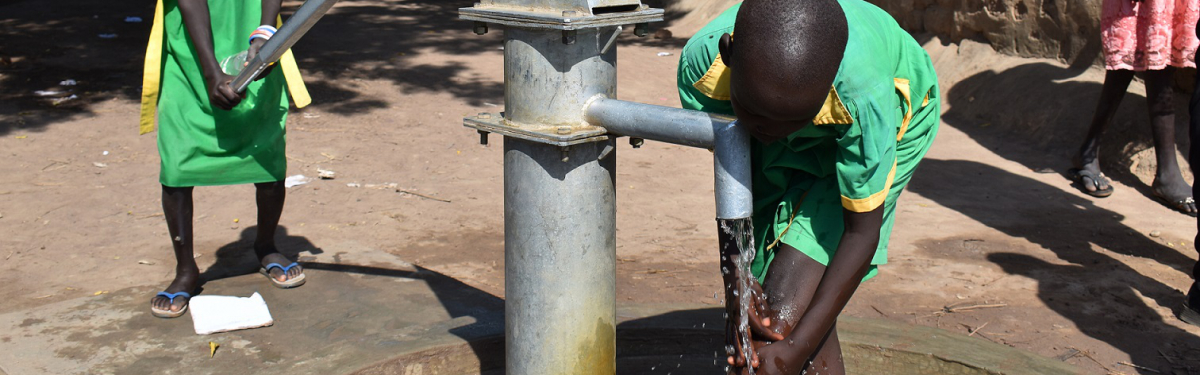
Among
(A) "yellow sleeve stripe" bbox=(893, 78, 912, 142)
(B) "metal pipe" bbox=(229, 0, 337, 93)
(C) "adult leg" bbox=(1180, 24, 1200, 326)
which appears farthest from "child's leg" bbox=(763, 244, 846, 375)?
(C) "adult leg" bbox=(1180, 24, 1200, 326)

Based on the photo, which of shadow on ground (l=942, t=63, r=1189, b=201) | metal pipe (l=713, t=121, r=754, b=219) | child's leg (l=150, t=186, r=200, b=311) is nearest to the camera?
metal pipe (l=713, t=121, r=754, b=219)

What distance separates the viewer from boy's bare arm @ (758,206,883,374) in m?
2.10

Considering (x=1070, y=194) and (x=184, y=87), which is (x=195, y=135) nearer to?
(x=184, y=87)

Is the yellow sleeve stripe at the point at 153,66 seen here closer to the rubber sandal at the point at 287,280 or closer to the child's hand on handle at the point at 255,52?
the child's hand on handle at the point at 255,52

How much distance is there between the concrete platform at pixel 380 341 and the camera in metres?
2.72

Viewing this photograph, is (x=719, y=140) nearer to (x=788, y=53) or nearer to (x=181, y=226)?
(x=788, y=53)

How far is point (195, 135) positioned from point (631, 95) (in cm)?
398

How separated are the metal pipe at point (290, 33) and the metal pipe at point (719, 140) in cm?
62

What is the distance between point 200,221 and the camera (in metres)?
4.24

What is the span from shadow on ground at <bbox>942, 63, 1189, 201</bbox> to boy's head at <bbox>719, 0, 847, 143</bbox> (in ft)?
12.4

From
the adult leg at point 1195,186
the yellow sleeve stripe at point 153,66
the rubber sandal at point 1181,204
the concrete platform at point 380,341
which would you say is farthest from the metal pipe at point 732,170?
the rubber sandal at point 1181,204

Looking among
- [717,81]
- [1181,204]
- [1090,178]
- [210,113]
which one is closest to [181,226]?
[210,113]

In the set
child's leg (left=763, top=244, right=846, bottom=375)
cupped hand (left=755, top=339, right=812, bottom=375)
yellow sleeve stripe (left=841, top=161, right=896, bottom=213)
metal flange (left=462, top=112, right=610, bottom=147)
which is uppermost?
metal flange (left=462, top=112, right=610, bottom=147)

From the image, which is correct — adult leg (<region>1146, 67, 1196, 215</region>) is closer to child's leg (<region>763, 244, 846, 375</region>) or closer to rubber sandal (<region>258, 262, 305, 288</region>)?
child's leg (<region>763, 244, 846, 375</region>)
